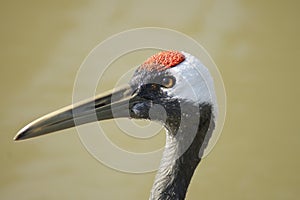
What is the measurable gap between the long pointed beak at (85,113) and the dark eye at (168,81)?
0.29 ft

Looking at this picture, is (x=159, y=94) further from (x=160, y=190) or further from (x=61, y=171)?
(x=61, y=171)

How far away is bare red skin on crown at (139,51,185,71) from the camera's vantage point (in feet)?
6.39

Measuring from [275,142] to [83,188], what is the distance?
96 centimetres

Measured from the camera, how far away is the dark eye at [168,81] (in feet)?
6.40

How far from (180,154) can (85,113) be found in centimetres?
31

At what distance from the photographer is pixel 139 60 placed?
10.8 ft

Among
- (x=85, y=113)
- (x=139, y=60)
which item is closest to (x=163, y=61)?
(x=85, y=113)

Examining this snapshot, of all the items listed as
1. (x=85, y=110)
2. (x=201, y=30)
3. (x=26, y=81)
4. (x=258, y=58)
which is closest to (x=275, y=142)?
(x=258, y=58)

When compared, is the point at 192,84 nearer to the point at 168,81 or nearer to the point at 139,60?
the point at 168,81

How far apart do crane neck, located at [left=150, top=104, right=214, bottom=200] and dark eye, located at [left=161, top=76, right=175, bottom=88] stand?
0.33 ft

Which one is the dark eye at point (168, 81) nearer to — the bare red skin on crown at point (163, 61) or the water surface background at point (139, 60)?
Result: the bare red skin on crown at point (163, 61)

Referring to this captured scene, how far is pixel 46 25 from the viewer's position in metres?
3.42

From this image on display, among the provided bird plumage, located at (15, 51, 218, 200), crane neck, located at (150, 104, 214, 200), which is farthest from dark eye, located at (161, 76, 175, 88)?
crane neck, located at (150, 104, 214, 200)

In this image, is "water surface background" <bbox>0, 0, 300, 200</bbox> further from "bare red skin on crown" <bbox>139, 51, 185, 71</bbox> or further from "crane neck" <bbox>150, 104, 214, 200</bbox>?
"bare red skin on crown" <bbox>139, 51, 185, 71</bbox>
